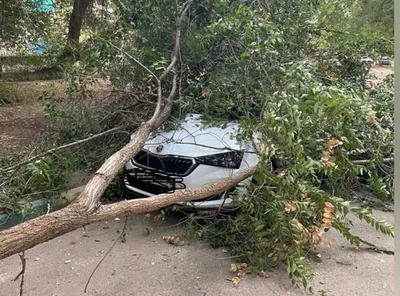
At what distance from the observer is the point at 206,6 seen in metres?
4.56

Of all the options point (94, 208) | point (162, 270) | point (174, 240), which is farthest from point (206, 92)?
point (94, 208)

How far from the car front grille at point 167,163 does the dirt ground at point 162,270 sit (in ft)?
2.18

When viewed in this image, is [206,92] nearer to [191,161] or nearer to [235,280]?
[191,161]

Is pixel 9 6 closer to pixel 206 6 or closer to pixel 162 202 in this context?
pixel 206 6

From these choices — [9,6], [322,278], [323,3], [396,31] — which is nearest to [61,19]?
[9,6]

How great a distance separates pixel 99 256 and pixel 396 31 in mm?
3109

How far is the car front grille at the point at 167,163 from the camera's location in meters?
4.09

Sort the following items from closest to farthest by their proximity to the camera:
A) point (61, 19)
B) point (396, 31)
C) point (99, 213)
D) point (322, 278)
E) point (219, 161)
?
1. point (396, 31)
2. point (99, 213)
3. point (322, 278)
4. point (219, 161)
5. point (61, 19)

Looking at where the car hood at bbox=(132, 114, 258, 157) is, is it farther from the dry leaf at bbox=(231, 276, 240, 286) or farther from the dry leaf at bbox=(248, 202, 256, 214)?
the dry leaf at bbox=(231, 276, 240, 286)

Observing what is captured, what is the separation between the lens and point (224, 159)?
4027 millimetres

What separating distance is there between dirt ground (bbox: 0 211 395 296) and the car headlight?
31.6 inches

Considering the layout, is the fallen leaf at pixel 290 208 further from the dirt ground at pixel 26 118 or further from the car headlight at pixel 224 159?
the dirt ground at pixel 26 118

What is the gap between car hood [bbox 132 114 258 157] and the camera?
409 cm

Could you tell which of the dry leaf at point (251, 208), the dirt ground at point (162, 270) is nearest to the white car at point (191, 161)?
the dry leaf at point (251, 208)
